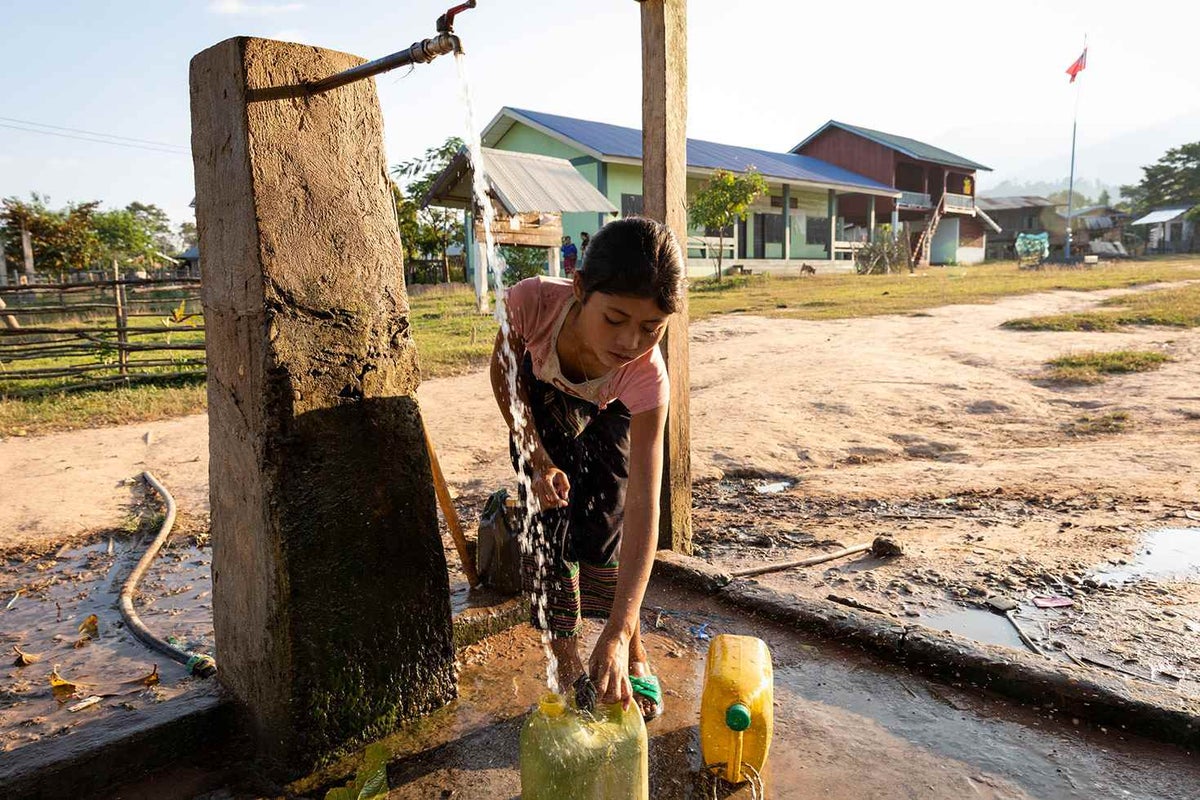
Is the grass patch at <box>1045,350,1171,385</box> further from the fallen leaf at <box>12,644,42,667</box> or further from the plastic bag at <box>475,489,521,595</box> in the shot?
the fallen leaf at <box>12,644,42,667</box>

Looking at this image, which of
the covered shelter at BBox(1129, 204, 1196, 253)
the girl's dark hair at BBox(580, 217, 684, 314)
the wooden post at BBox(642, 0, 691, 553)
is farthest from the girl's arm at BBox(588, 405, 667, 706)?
the covered shelter at BBox(1129, 204, 1196, 253)

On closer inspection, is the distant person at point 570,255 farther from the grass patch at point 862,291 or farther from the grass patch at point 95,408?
the grass patch at point 95,408

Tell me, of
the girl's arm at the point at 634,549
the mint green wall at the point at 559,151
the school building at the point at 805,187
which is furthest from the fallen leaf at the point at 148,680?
the mint green wall at the point at 559,151

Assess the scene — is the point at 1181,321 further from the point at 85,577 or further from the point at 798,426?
the point at 85,577

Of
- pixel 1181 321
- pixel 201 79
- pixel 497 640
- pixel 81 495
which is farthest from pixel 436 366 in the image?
pixel 1181 321

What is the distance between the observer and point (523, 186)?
12.6 meters

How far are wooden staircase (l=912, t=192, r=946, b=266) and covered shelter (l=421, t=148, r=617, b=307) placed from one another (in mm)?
16701

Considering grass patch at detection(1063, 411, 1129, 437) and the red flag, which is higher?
the red flag

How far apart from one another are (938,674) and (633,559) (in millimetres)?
1214

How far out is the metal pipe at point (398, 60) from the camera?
159 cm

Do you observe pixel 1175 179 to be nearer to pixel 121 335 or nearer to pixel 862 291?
pixel 862 291

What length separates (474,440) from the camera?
5.62 meters

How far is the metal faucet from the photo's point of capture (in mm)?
1586

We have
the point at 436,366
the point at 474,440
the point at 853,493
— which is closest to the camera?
the point at 853,493
